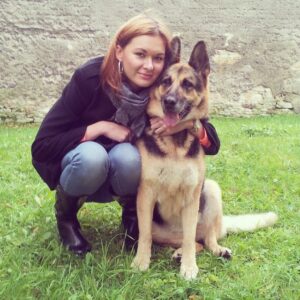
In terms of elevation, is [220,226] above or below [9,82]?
above

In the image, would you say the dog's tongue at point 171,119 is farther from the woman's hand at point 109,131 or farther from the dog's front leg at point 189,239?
the dog's front leg at point 189,239

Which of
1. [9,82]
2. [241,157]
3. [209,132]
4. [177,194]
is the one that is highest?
[209,132]

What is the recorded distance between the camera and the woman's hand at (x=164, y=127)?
2.64 metres

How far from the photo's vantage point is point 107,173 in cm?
264

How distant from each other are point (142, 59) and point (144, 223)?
0.91 m

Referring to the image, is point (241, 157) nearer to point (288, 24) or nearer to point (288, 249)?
point (288, 249)

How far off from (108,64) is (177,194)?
829mm

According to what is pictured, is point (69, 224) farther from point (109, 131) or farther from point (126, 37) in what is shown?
point (126, 37)

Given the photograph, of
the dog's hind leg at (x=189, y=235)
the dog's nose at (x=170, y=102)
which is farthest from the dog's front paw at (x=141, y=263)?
the dog's nose at (x=170, y=102)

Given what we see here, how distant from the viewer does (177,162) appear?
8.50 feet

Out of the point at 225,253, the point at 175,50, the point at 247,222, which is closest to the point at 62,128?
the point at 175,50

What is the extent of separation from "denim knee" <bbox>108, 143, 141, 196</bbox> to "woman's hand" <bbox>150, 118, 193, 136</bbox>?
0.17 metres

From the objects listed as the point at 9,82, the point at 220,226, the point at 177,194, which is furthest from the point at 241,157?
the point at 9,82

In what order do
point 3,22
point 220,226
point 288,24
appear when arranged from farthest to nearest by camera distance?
1. point 288,24
2. point 3,22
3. point 220,226
